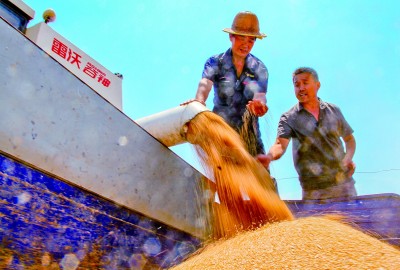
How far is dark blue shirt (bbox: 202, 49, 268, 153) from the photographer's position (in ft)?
10.6

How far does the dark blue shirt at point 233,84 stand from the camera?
127 inches

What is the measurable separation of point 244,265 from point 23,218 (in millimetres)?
945

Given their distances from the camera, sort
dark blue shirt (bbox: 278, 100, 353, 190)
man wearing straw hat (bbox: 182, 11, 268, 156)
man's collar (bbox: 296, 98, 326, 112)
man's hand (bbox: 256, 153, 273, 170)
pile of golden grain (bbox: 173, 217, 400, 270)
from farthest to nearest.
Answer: man's collar (bbox: 296, 98, 326, 112)
dark blue shirt (bbox: 278, 100, 353, 190)
man wearing straw hat (bbox: 182, 11, 268, 156)
man's hand (bbox: 256, 153, 273, 170)
pile of golden grain (bbox: 173, 217, 400, 270)

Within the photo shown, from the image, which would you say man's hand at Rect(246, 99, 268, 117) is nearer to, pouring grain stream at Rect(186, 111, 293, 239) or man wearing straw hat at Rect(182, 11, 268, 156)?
man wearing straw hat at Rect(182, 11, 268, 156)

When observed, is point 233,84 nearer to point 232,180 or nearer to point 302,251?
point 232,180

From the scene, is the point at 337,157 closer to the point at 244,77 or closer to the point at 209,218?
the point at 244,77

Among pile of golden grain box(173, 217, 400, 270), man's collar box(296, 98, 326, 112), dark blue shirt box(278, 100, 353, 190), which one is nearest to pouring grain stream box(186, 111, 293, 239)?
pile of golden grain box(173, 217, 400, 270)

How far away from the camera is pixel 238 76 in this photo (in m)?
3.29

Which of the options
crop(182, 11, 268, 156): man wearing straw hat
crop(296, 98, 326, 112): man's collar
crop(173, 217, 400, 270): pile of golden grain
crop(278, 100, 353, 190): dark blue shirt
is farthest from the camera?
crop(296, 98, 326, 112): man's collar

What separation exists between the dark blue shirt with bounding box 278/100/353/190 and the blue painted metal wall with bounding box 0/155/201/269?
62.4 inches

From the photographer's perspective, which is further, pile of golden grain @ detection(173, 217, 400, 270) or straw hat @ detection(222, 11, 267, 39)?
straw hat @ detection(222, 11, 267, 39)

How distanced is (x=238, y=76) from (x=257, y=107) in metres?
0.45

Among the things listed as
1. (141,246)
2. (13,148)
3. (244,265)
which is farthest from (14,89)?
(244,265)

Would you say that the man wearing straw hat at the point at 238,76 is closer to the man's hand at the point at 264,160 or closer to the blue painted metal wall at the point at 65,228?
the man's hand at the point at 264,160
